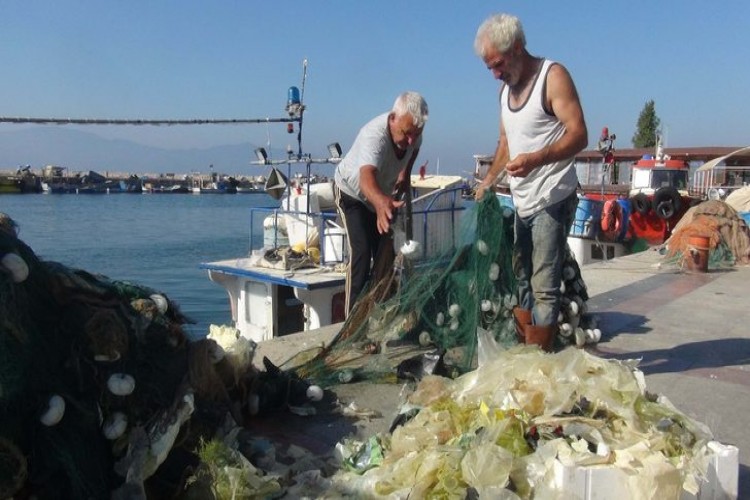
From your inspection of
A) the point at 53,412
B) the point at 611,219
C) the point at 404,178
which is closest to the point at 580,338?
the point at 404,178

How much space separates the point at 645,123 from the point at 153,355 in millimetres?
54431

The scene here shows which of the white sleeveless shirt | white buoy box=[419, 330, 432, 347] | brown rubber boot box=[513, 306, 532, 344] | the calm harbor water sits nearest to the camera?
the white sleeveless shirt

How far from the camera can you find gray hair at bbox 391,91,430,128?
4195 millimetres

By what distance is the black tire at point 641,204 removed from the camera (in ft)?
54.0

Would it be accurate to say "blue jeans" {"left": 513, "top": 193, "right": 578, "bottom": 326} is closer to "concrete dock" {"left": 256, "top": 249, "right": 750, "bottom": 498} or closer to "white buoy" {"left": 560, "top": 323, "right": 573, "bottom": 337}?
"concrete dock" {"left": 256, "top": 249, "right": 750, "bottom": 498}

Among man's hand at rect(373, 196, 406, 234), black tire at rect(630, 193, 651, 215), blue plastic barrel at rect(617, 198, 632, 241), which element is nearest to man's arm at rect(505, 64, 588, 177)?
man's hand at rect(373, 196, 406, 234)

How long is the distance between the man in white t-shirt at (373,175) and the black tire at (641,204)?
13121mm

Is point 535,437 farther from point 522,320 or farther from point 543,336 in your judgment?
point 522,320

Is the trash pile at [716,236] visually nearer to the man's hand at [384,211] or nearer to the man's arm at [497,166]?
the man's arm at [497,166]

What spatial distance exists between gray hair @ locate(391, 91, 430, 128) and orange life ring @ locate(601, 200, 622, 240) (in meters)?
12.6

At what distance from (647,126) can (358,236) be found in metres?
52.0

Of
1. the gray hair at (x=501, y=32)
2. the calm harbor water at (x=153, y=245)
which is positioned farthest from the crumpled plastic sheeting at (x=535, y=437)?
the calm harbor water at (x=153, y=245)

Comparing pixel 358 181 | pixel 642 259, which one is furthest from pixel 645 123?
pixel 358 181

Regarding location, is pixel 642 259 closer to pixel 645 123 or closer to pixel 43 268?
pixel 43 268
